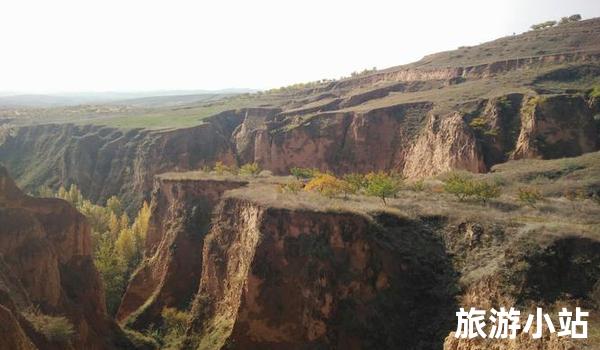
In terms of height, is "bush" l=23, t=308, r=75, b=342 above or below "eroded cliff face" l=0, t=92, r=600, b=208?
below

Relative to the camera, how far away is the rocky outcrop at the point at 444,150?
168 ft

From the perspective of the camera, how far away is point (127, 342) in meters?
29.7

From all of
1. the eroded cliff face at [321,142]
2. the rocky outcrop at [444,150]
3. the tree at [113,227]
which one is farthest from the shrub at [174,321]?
the eroded cliff face at [321,142]

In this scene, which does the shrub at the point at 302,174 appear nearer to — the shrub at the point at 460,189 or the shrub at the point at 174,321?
the shrub at the point at 460,189

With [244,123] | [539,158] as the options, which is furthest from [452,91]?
[244,123]

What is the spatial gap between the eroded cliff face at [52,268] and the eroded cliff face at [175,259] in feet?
19.9

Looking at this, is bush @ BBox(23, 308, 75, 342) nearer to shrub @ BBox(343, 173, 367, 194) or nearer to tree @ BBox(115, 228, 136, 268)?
shrub @ BBox(343, 173, 367, 194)

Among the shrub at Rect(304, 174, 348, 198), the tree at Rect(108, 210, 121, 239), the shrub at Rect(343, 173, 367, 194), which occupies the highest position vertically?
the shrub at Rect(304, 174, 348, 198)

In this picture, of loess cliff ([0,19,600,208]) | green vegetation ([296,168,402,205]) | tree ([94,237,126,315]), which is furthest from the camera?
loess cliff ([0,19,600,208])

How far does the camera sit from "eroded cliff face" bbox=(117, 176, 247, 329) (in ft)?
120

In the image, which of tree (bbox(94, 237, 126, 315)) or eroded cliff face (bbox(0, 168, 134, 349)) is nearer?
eroded cliff face (bbox(0, 168, 134, 349))

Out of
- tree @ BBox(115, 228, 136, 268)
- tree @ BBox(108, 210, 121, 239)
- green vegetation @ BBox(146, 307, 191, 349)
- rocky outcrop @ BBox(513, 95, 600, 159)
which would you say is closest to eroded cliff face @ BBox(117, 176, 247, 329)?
green vegetation @ BBox(146, 307, 191, 349)

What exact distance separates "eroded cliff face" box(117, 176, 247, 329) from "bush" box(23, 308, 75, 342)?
13114 mm

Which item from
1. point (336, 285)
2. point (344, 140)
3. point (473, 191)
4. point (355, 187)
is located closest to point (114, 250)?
point (355, 187)
